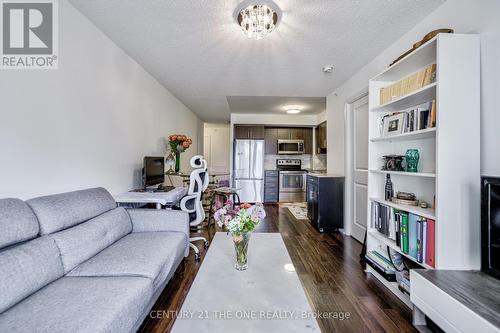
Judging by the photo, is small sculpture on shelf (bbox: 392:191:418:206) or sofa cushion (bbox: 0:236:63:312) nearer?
sofa cushion (bbox: 0:236:63:312)

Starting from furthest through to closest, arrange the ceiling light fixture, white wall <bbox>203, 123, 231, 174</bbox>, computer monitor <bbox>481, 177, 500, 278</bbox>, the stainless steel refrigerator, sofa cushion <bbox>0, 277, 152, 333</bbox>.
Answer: white wall <bbox>203, 123, 231, 174</bbox>
the stainless steel refrigerator
the ceiling light fixture
computer monitor <bbox>481, 177, 500, 278</bbox>
sofa cushion <bbox>0, 277, 152, 333</bbox>

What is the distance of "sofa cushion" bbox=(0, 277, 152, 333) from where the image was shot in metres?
0.86

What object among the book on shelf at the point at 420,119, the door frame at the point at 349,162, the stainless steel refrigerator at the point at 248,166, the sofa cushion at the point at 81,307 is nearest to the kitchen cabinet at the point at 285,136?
the stainless steel refrigerator at the point at 248,166

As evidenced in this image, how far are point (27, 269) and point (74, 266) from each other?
1.02 ft

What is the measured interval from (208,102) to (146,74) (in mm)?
1730

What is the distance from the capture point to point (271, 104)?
4824 mm

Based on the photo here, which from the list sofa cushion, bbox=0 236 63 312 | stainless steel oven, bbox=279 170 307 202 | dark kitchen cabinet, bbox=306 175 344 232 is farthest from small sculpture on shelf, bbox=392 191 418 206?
stainless steel oven, bbox=279 170 307 202

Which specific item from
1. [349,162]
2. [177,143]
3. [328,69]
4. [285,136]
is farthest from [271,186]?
[328,69]

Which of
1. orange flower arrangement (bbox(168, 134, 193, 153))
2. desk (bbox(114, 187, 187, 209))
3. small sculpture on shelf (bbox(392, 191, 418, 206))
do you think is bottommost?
desk (bbox(114, 187, 187, 209))

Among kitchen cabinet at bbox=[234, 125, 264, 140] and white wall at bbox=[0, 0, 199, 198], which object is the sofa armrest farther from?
kitchen cabinet at bbox=[234, 125, 264, 140]

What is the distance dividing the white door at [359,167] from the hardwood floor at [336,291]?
12.5 inches

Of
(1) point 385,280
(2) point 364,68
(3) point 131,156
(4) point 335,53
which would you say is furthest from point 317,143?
(3) point 131,156

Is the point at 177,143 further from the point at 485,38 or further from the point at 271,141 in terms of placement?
the point at 485,38

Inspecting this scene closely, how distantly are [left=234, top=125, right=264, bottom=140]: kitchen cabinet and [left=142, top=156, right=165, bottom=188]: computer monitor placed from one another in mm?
2858
